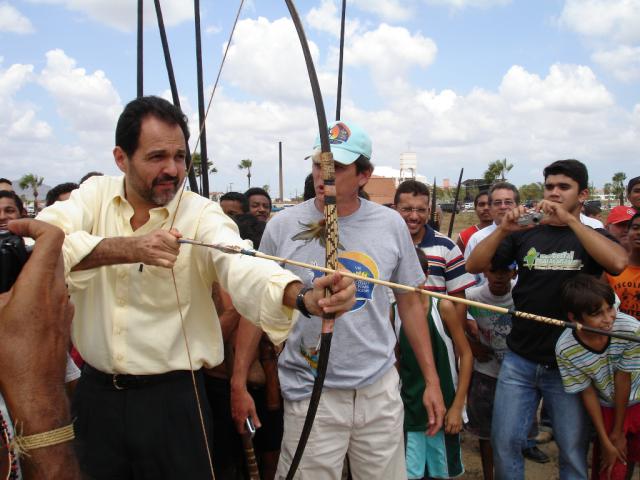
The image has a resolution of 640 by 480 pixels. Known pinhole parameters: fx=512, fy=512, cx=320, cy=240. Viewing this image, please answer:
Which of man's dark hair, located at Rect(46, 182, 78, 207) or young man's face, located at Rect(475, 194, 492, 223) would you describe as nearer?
man's dark hair, located at Rect(46, 182, 78, 207)

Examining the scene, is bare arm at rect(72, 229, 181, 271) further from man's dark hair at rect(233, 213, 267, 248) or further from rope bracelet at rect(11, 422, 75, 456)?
man's dark hair at rect(233, 213, 267, 248)

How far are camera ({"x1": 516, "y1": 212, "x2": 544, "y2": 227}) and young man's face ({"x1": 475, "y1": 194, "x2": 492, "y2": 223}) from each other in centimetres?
247

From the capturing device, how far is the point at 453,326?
127 inches

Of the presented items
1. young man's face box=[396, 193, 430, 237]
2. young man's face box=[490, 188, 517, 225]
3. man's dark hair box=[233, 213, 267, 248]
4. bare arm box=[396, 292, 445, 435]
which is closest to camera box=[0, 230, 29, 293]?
bare arm box=[396, 292, 445, 435]

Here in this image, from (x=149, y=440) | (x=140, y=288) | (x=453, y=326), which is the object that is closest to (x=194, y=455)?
(x=149, y=440)

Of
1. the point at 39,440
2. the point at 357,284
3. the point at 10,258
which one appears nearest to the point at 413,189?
the point at 357,284

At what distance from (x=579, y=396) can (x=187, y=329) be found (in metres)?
2.29

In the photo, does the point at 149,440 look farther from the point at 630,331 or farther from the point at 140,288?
the point at 630,331

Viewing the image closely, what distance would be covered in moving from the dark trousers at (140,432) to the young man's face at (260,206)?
3745 mm

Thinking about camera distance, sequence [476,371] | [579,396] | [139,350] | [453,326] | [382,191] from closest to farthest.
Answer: [139,350] < [579,396] < [453,326] < [476,371] < [382,191]

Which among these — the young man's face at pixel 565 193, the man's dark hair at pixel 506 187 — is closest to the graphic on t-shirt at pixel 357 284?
the young man's face at pixel 565 193

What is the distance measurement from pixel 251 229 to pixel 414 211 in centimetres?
122

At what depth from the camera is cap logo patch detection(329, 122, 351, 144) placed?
8.20ft

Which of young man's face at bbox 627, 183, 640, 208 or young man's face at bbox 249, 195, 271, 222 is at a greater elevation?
young man's face at bbox 627, 183, 640, 208
